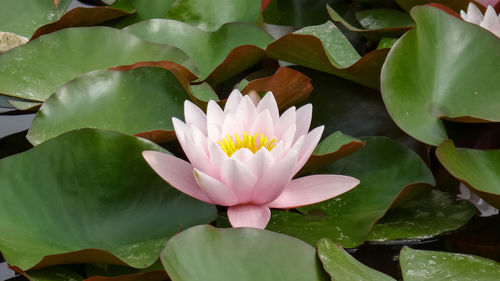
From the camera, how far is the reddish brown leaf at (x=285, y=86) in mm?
1198

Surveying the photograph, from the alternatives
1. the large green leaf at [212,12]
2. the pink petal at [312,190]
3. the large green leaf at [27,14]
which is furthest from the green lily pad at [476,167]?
the large green leaf at [27,14]

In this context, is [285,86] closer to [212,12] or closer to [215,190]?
[215,190]

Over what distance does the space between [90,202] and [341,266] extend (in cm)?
40

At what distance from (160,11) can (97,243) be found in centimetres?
81

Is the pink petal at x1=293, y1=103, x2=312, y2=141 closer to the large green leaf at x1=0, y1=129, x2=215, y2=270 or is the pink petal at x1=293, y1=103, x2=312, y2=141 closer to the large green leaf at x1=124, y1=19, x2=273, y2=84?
the large green leaf at x1=0, y1=129, x2=215, y2=270

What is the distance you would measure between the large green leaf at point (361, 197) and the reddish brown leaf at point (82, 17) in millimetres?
706

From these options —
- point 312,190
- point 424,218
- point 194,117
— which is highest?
point 194,117

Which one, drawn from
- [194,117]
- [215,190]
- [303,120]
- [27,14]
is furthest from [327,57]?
[27,14]

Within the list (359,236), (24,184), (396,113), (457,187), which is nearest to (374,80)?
(396,113)

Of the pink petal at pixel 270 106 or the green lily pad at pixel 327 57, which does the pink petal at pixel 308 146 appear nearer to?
the pink petal at pixel 270 106

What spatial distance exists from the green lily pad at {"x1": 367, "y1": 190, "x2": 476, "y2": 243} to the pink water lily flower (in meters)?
0.13

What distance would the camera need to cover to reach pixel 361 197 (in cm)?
114

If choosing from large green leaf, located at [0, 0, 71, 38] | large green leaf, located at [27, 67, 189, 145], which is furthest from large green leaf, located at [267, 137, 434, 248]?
large green leaf, located at [0, 0, 71, 38]

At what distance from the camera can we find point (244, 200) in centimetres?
99
